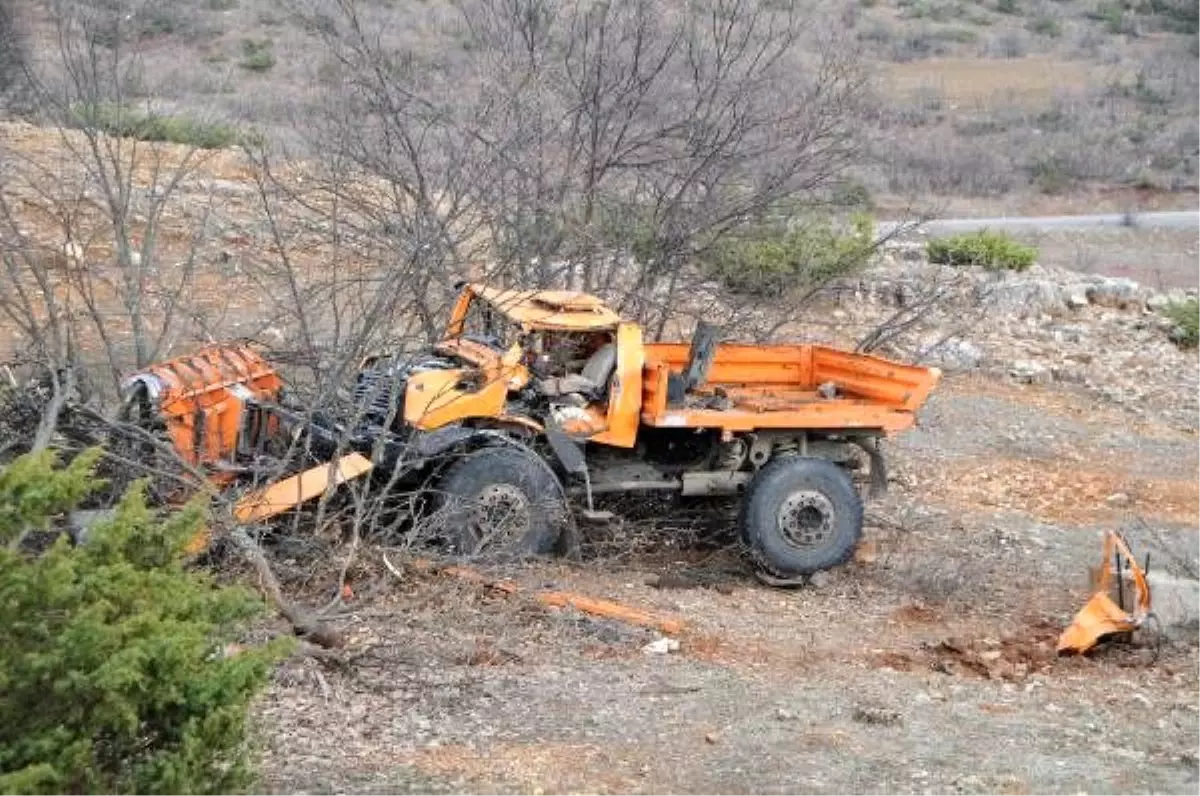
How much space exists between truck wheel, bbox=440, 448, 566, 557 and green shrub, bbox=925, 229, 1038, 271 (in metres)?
13.1

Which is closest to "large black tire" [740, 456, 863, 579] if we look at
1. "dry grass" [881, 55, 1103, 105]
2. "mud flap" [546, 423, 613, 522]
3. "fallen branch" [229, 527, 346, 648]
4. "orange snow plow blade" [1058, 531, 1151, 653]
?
"mud flap" [546, 423, 613, 522]

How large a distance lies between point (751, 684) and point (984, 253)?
1463 centimetres

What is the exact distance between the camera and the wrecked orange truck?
8.77 metres

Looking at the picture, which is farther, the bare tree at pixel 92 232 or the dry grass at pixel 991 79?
the dry grass at pixel 991 79

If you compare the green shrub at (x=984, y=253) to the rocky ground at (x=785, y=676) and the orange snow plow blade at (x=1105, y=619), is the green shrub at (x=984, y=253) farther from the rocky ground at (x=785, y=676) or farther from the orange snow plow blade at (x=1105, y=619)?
the orange snow plow blade at (x=1105, y=619)

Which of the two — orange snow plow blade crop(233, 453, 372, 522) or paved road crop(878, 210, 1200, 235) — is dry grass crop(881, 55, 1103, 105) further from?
orange snow plow blade crop(233, 453, 372, 522)

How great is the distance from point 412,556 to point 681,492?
2084 mm

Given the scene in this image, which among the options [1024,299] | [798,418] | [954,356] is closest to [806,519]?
[798,418]

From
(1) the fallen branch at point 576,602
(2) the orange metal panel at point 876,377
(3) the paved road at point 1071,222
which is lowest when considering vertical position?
(1) the fallen branch at point 576,602

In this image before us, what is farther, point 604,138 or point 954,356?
point 954,356

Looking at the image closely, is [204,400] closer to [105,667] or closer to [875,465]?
[875,465]

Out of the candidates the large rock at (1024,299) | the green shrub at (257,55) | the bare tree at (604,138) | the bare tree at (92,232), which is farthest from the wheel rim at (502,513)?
the green shrub at (257,55)

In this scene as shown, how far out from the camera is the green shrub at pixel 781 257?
47.5ft

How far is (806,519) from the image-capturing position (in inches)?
385
